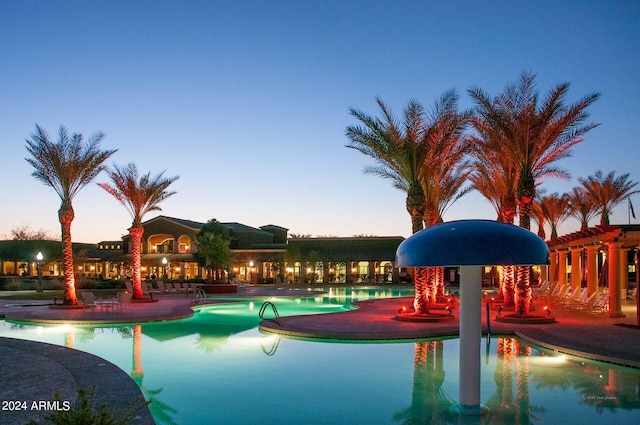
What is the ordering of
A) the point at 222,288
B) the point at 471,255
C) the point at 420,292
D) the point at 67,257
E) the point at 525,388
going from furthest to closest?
the point at 222,288 → the point at 67,257 → the point at 420,292 → the point at 525,388 → the point at 471,255

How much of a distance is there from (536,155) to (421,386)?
39.4ft

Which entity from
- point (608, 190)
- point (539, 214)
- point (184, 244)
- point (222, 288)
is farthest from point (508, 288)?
point (184, 244)

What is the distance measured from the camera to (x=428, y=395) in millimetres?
9008

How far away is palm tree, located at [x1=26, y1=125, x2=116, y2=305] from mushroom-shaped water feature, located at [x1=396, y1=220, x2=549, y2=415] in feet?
63.9

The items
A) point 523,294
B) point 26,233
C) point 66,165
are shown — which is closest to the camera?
point 523,294

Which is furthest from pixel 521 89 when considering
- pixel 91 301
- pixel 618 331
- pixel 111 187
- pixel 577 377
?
pixel 111 187

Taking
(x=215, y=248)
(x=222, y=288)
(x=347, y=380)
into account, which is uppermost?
(x=215, y=248)

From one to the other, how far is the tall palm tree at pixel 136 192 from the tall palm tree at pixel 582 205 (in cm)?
2882

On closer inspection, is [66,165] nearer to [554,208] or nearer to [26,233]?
[554,208]

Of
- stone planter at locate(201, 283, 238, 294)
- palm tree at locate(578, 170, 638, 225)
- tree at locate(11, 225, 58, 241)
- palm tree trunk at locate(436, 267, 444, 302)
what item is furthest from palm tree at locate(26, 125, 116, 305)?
tree at locate(11, 225, 58, 241)

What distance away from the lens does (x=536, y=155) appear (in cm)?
1920

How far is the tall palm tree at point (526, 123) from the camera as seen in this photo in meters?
18.4

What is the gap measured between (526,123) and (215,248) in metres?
25.7

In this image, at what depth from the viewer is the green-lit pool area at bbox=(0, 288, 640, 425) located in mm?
7922
